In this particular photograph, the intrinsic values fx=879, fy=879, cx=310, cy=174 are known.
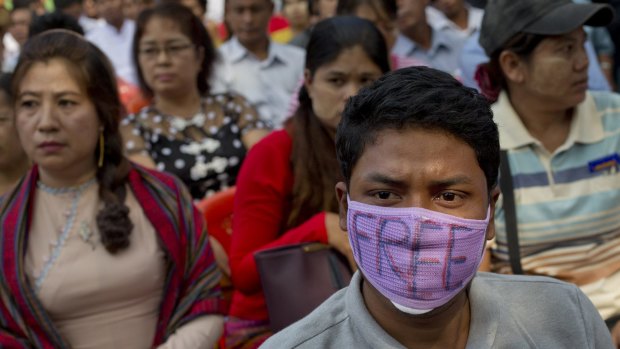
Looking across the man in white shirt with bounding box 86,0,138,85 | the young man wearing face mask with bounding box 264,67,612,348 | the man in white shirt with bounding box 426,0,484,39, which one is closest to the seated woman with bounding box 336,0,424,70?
the man in white shirt with bounding box 426,0,484,39

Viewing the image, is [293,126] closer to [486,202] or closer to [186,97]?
[186,97]

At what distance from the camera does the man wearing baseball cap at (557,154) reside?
3299mm

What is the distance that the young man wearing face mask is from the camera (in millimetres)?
1891

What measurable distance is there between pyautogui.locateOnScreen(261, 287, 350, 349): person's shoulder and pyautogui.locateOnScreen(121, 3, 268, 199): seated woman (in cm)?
270

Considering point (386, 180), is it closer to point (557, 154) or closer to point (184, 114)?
point (557, 154)

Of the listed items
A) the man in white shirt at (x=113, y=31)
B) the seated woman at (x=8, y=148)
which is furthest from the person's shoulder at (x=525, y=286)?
the man in white shirt at (x=113, y=31)

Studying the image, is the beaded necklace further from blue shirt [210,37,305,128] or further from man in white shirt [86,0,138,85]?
man in white shirt [86,0,138,85]

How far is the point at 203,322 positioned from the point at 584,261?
1468 millimetres

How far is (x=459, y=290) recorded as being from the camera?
1945 mm

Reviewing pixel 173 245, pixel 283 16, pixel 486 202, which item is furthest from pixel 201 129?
pixel 283 16

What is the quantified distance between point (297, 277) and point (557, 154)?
1.12 meters

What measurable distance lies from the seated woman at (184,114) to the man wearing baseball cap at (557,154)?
1714 mm

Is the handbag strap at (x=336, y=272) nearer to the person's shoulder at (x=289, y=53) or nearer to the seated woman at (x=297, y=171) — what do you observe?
the seated woman at (x=297, y=171)

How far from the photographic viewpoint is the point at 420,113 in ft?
6.20
